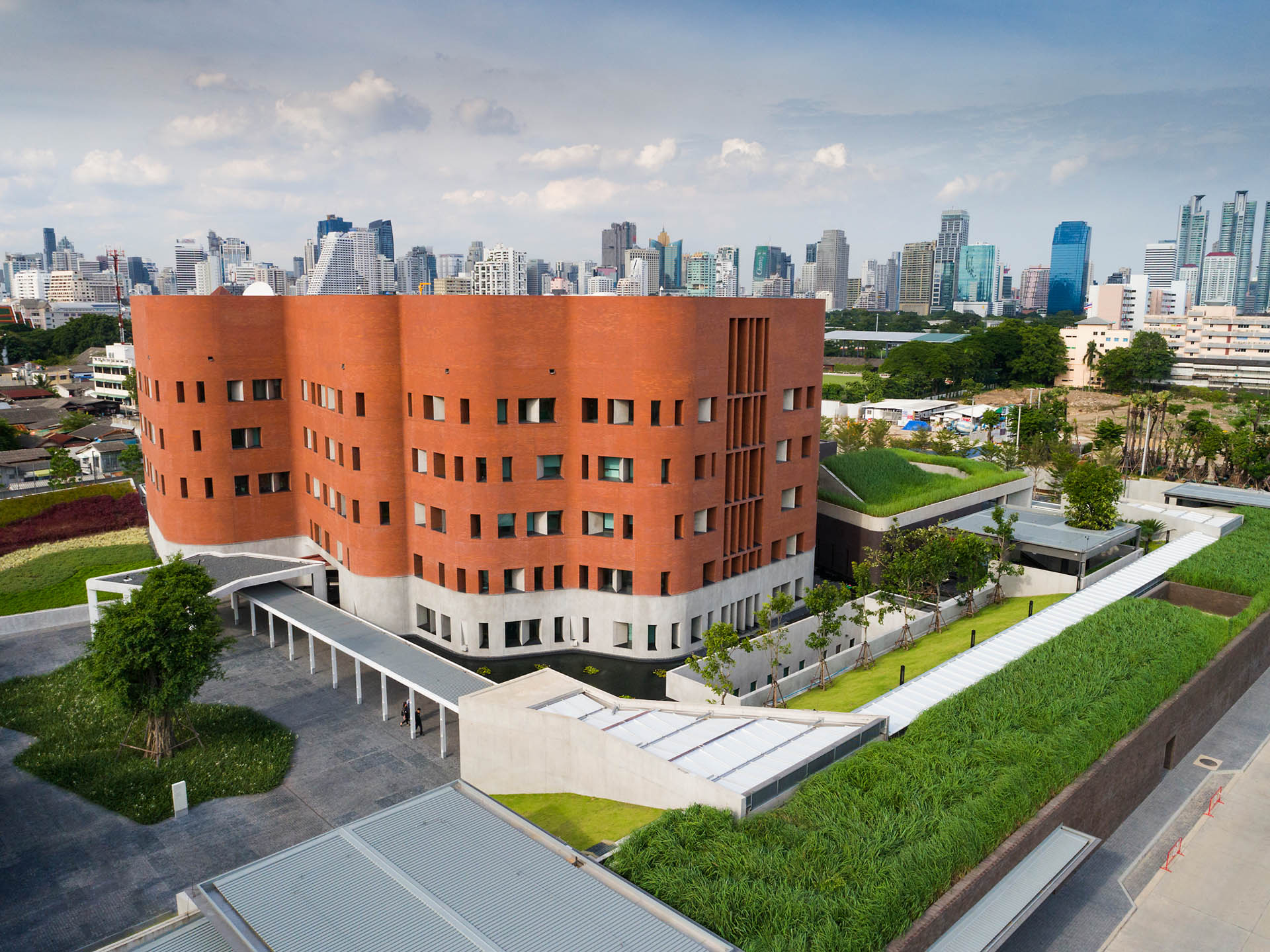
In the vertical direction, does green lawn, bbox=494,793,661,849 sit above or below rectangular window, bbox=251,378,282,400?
below

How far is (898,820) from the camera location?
23453 mm

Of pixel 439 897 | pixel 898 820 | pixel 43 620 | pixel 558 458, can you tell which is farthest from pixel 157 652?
pixel 898 820

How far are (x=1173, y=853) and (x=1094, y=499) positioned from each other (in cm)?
3016

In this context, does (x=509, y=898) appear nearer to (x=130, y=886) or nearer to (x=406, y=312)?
(x=130, y=886)

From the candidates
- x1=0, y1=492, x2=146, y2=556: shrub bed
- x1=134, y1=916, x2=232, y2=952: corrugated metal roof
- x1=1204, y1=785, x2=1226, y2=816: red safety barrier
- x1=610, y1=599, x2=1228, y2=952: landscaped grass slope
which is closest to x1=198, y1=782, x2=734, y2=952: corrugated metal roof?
x1=134, y1=916, x2=232, y2=952: corrugated metal roof

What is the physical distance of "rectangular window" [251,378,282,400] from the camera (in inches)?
2163

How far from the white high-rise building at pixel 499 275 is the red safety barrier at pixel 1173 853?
70246 millimetres

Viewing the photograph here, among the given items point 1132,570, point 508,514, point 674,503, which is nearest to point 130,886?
point 508,514

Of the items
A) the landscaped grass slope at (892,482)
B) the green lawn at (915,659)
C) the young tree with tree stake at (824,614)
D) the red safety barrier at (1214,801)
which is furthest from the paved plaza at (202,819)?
the landscaped grass slope at (892,482)

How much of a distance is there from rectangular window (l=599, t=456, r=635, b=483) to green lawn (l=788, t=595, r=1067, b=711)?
13157 mm

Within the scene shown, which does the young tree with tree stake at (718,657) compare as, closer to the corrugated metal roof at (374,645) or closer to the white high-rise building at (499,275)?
the corrugated metal roof at (374,645)

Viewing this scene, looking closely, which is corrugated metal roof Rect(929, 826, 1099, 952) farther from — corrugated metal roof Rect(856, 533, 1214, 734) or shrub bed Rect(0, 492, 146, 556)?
shrub bed Rect(0, 492, 146, 556)

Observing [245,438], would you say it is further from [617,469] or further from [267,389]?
[617,469]

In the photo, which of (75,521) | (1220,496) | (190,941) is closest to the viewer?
(190,941)
